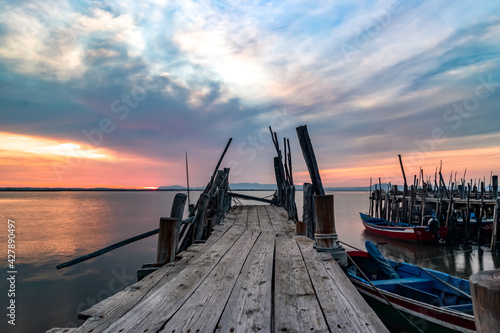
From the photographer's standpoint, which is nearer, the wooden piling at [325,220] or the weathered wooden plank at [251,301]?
the weathered wooden plank at [251,301]

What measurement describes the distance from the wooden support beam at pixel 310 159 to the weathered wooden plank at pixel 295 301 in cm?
137

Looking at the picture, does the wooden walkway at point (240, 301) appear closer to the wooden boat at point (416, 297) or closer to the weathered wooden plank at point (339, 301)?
the weathered wooden plank at point (339, 301)

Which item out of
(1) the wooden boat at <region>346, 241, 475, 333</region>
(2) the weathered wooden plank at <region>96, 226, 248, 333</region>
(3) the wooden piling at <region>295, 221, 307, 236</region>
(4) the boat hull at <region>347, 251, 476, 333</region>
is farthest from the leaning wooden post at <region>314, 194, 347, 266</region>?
(3) the wooden piling at <region>295, 221, 307, 236</region>

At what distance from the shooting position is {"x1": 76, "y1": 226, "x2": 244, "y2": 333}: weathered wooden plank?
2.25m

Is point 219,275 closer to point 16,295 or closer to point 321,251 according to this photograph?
point 321,251

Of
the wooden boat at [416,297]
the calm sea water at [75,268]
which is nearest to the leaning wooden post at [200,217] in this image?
the wooden boat at [416,297]

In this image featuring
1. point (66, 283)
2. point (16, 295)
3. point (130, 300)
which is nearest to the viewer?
point (130, 300)

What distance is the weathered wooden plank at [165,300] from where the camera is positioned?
2070 millimetres

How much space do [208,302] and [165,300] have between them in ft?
1.36

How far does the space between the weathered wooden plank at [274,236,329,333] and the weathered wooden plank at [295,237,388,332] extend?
0.07 metres

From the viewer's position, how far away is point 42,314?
9.64 m

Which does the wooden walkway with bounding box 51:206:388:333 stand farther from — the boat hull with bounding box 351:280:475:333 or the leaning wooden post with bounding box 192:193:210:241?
the leaning wooden post with bounding box 192:193:210:241

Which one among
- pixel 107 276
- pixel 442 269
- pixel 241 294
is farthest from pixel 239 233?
pixel 442 269

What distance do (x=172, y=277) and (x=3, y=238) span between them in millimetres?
28658
